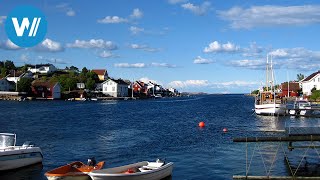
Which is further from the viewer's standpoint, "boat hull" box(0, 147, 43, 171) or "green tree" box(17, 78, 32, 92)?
"green tree" box(17, 78, 32, 92)

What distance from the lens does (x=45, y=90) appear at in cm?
17912

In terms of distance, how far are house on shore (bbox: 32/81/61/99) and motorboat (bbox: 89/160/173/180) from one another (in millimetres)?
157637

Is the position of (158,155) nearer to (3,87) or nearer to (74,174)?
(74,174)

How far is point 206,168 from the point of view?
32.2 m

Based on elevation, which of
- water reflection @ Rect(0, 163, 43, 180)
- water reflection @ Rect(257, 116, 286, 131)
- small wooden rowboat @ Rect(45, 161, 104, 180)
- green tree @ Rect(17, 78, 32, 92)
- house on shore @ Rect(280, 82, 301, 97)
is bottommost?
water reflection @ Rect(0, 163, 43, 180)

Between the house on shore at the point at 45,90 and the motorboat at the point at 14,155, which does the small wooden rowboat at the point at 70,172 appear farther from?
the house on shore at the point at 45,90

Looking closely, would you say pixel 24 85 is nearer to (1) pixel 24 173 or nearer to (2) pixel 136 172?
(1) pixel 24 173

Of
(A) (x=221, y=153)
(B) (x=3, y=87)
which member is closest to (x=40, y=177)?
(A) (x=221, y=153)

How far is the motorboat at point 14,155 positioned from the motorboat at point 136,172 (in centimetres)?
897

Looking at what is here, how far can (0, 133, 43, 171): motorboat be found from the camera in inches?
1163

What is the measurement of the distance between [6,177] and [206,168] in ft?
49.2

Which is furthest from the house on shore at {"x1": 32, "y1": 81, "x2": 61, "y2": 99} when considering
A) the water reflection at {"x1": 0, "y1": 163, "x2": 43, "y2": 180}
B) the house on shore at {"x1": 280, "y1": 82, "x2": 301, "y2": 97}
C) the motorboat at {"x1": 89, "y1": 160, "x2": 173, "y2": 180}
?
the motorboat at {"x1": 89, "y1": 160, "x2": 173, "y2": 180}

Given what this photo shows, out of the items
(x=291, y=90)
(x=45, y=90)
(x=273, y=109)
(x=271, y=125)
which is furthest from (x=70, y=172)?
(x=291, y=90)

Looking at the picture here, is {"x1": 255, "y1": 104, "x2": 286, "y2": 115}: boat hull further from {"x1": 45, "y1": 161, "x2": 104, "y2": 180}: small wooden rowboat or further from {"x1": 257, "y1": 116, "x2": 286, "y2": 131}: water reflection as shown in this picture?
{"x1": 45, "y1": 161, "x2": 104, "y2": 180}: small wooden rowboat
